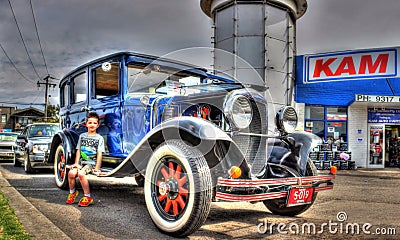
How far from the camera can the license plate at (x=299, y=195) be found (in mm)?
4172

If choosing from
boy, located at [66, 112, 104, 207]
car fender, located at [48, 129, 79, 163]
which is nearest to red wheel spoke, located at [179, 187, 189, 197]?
boy, located at [66, 112, 104, 207]

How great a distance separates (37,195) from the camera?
626 cm

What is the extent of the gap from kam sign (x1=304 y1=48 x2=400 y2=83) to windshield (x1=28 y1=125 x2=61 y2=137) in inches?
426

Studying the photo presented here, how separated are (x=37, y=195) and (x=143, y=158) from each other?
2.64 metres

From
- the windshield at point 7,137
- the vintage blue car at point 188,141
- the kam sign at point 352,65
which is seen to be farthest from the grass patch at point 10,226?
the kam sign at point 352,65

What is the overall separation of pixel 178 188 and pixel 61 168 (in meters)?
3.85

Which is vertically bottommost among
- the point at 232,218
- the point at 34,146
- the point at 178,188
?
the point at 232,218

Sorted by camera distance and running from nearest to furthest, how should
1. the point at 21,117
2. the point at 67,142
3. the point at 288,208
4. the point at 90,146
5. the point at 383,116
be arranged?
the point at 288,208 → the point at 90,146 → the point at 67,142 → the point at 383,116 → the point at 21,117

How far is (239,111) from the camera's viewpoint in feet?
14.2

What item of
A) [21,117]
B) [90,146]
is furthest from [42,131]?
[21,117]

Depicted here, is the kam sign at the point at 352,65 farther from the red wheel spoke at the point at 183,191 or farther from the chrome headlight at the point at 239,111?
the red wheel spoke at the point at 183,191

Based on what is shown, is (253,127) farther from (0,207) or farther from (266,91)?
(0,207)

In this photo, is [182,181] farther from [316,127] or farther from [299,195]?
[316,127]

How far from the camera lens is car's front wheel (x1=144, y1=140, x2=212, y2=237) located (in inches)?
142
